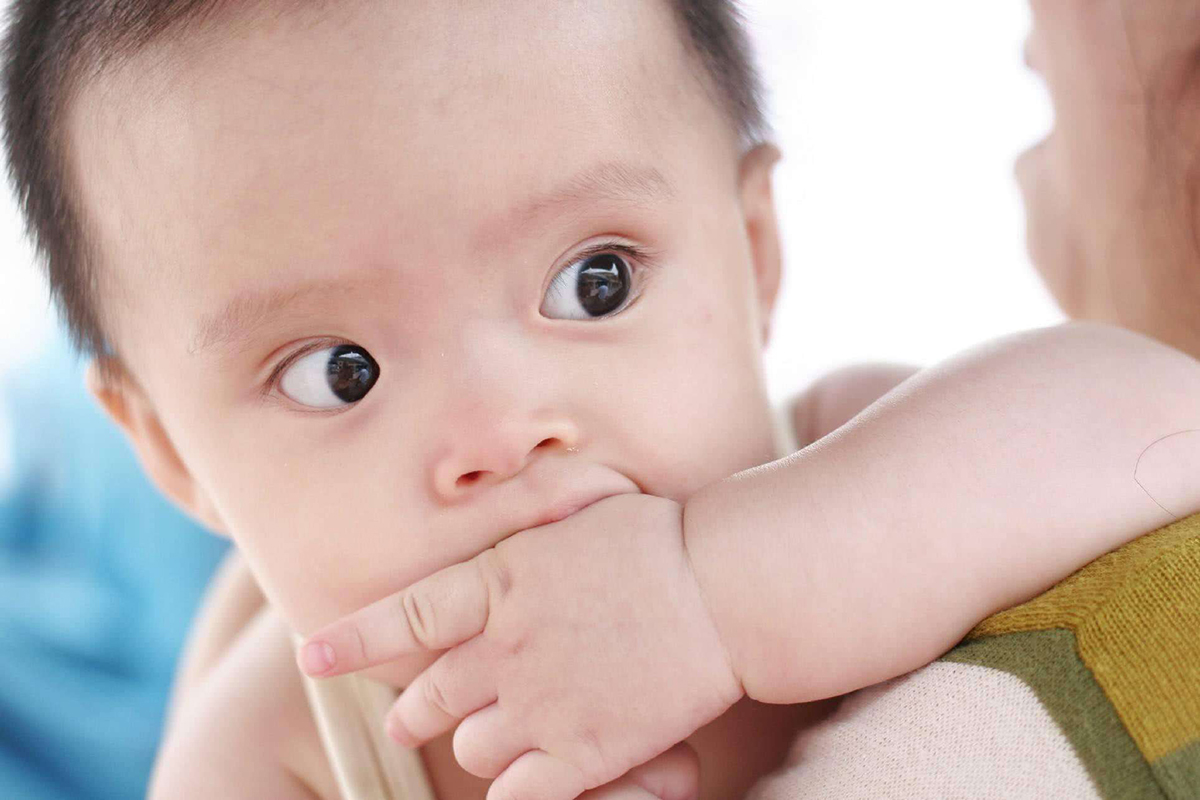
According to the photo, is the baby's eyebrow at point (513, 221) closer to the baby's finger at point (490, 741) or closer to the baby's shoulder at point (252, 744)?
the baby's finger at point (490, 741)

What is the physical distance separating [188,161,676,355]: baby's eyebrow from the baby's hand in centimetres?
23

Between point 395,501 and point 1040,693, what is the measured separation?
0.49m

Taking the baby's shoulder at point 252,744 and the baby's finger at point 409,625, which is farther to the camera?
the baby's shoulder at point 252,744

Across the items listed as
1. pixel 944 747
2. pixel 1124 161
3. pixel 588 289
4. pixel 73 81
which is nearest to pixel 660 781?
pixel 944 747

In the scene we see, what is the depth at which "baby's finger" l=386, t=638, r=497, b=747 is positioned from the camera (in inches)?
32.3

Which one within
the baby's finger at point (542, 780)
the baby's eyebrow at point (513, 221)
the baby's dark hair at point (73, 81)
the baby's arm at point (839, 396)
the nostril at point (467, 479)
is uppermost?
the baby's dark hair at point (73, 81)

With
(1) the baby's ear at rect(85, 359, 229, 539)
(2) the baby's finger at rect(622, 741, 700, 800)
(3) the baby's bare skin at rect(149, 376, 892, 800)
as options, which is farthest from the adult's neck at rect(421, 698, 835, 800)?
(1) the baby's ear at rect(85, 359, 229, 539)

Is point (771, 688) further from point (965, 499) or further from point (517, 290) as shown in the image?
point (517, 290)

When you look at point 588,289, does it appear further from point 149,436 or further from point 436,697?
point 149,436

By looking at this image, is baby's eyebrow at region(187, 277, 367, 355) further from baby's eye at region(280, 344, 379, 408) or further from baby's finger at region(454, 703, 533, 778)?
baby's finger at region(454, 703, 533, 778)

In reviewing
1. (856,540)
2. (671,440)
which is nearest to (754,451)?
(671,440)

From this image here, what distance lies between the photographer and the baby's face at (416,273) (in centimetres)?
84

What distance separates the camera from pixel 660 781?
0.85 m

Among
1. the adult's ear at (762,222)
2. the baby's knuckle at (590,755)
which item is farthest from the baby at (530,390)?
the adult's ear at (762,222)
